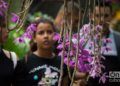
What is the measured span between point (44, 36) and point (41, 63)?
0.96 ft

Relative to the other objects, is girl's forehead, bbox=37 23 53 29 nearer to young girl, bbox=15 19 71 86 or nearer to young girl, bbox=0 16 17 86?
young girl, bbox=15 19 71 86

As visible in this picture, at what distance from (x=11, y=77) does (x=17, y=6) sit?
636mm

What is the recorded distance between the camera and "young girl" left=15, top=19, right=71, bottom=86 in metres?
4.92

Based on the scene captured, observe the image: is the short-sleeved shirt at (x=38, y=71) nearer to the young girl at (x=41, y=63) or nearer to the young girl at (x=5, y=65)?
the young girl at (x=41, y=63)

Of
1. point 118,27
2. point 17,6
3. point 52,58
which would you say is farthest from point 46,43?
point 118,27

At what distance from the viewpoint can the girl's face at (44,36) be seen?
5.37 m

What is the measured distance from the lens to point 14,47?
6.67m

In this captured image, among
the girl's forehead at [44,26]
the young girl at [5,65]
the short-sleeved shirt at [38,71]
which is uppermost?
the girl's forehead at [44,26]

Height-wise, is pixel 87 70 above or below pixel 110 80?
above

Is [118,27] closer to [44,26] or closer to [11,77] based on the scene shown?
[44,26]

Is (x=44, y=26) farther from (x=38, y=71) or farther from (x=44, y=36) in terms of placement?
(x=38, y=71)

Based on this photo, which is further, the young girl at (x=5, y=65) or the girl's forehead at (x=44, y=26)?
the girl's forehead at (x=44, y=26)

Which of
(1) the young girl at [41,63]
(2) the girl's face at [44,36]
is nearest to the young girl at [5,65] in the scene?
(1) the young girl at [41,63]

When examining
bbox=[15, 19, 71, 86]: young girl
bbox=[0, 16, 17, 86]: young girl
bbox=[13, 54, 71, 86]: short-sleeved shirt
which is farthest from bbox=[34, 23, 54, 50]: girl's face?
bbox=[0, 16, 17, 86]: young girl
